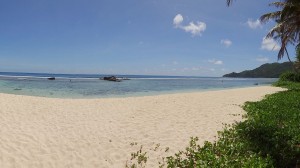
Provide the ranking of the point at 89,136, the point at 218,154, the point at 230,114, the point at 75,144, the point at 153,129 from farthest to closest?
the point at 230,114
the point at 153,129
the point at 89,136
the point at 75,144
the point at 218,154

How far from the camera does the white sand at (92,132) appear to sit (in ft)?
25.6

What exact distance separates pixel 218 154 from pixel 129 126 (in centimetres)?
450

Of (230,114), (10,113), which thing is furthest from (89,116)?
(230,114)

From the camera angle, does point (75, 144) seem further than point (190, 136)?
No

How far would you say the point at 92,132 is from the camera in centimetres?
1062

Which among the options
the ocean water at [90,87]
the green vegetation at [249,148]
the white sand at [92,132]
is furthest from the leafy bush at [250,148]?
the ocean water at [90,87]

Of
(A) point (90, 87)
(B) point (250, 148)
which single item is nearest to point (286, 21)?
(B) point (250, 148)

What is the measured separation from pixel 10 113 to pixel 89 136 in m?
5.01

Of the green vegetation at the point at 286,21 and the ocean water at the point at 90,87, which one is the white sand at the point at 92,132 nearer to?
the green vegetation at the point at 286,21

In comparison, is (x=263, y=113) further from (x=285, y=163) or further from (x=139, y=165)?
(x=139, y=165)

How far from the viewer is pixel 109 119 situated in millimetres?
13289

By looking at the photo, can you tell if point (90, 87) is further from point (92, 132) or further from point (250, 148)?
point (250, 148)

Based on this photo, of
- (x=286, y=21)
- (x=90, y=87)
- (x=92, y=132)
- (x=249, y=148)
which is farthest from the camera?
(x=90, y=87)

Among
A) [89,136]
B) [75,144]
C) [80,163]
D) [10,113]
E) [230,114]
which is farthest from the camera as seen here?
[230,114]
